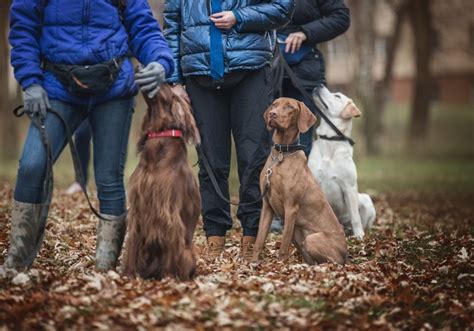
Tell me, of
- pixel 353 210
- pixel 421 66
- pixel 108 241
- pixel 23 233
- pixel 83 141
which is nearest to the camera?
pixel 23 233

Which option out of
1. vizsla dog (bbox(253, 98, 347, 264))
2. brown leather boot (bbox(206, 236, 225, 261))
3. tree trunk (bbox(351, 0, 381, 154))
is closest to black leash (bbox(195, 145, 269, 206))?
vizsla dog (bbox(253, 98, 347, 264))

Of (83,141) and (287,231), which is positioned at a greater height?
(83,141)

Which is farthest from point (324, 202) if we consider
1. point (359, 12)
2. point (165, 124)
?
point (359, 12)

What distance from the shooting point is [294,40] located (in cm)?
841

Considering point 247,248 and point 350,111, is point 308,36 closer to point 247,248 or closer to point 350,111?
point 350,111

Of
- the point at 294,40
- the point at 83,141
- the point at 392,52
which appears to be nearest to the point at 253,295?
the point at 294,40

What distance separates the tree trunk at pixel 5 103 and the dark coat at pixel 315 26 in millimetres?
15335

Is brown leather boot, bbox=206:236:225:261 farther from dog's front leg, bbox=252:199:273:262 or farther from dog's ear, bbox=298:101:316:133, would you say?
dog's ear, bbox=298:101:316:133

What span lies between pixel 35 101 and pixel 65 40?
49 cm

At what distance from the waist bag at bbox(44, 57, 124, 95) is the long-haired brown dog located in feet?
1.17

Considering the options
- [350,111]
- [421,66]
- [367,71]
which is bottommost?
[350,111]

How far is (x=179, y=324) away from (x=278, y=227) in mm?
4513

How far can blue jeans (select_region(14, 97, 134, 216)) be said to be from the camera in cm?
575

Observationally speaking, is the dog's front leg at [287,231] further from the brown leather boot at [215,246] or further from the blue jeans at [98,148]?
the blue jeans at [98,148]
